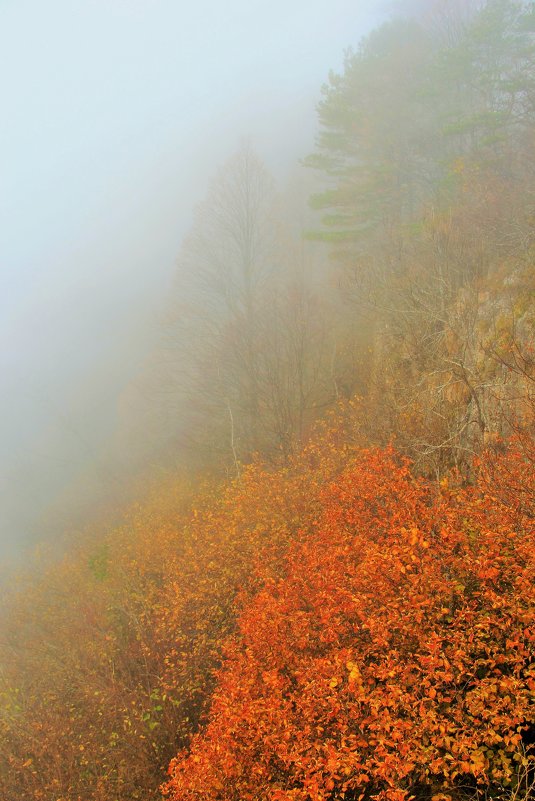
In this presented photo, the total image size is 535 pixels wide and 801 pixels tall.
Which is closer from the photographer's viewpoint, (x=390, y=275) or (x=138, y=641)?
(x=138, y=641)

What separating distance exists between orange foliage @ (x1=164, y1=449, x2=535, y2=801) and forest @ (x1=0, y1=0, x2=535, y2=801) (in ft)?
0.17

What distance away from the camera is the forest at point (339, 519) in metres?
6.65

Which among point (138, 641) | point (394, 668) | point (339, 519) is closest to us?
point (394, 668)

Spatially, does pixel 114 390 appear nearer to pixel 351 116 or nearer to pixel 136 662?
pixel 351 116

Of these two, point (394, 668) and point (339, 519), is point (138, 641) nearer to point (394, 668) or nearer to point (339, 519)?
point (339, 519)

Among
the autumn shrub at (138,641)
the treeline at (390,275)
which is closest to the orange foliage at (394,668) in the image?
the autumn shrub at (138,641)

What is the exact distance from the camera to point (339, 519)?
11172 millimetres

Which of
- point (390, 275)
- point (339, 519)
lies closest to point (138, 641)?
point (339, 519)

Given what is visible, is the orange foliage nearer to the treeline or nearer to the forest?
the forest

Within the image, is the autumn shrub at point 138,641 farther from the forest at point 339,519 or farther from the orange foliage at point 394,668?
the orange foliage at point 394,668

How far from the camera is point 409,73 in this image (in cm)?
2775

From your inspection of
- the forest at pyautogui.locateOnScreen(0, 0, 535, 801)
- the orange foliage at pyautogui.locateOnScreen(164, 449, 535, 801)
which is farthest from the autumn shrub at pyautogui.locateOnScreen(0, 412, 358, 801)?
the orange foliage at pyautogui.locateOnScreen(164, 449, 535, 801)

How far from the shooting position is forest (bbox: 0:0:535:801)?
262 inches

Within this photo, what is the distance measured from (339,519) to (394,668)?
455 centimetres
